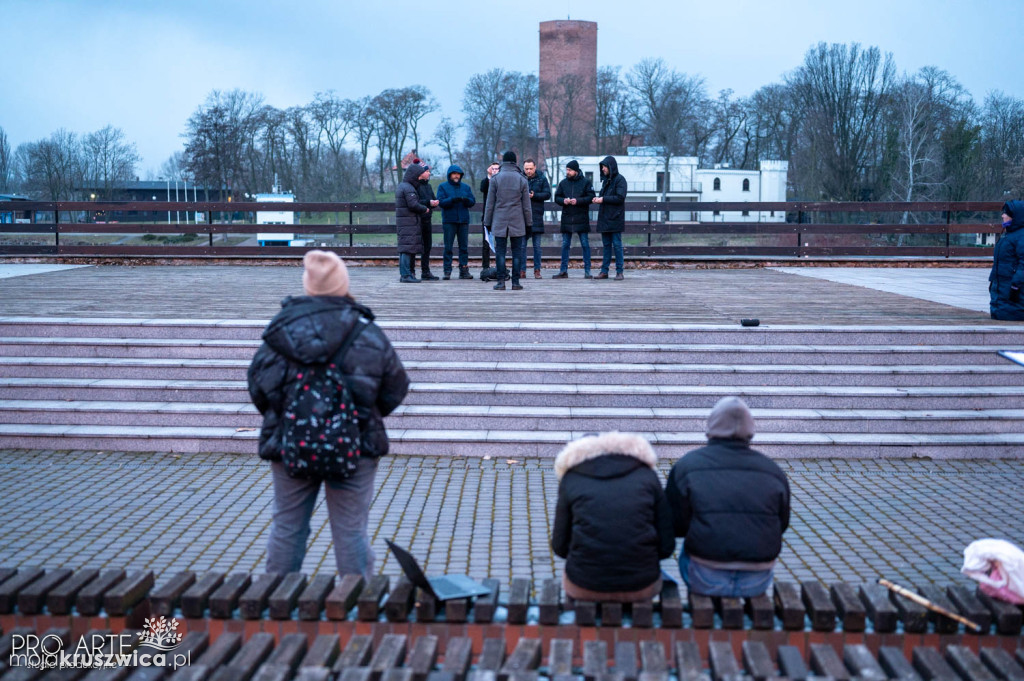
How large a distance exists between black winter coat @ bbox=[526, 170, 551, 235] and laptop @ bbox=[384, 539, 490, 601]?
12.0 metres

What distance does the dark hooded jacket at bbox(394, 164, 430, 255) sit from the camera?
582 inches

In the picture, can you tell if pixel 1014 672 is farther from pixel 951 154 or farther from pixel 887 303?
pixel 951 154

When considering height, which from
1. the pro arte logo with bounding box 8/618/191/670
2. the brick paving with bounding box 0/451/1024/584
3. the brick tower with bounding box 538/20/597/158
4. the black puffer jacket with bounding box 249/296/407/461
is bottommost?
the brick paving with bounding box 0/451/1024/584

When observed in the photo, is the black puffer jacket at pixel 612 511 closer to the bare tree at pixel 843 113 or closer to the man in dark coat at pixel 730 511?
the man in dark coat at pixel 730 511

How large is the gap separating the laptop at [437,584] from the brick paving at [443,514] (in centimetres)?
127

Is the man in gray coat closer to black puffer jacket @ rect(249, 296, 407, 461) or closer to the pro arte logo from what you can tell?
black puffer jacket @ rect(249, 296, 407, 461)

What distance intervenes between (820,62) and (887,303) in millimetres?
68169

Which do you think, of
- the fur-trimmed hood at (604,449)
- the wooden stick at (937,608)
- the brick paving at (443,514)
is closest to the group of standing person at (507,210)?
the brick paving at (443,514)

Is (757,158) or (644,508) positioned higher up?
(757,158)

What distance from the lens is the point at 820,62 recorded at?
74.9 metres

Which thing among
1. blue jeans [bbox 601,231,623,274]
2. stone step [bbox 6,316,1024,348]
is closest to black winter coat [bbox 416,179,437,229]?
blue jeans [bbox 601,231,623,274]

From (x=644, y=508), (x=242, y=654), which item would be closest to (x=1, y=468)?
(x=242, y=654)

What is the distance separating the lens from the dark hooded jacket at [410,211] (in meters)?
14.8

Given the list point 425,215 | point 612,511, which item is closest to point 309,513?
point 612,511
